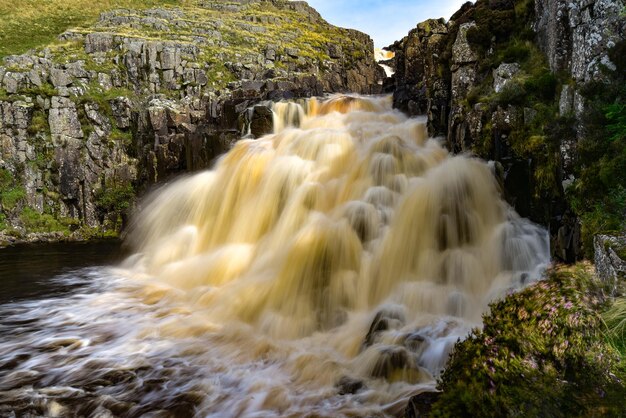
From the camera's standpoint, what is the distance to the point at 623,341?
13.0 ft

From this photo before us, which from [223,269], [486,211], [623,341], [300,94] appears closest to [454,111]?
[486,211]

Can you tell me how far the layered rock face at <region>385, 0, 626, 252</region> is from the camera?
9.08 metres

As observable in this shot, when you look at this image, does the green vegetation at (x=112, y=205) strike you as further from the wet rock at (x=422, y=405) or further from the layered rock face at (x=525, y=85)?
the wet rock at (x=422, y=405)

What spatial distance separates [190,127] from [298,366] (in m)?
24.5

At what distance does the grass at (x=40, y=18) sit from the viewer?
1597 inches

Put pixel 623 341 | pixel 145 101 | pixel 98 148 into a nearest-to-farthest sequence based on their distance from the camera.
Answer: pixel 623 341
pixel 98 148
pixel 145 101

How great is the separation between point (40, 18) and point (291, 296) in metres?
56.5

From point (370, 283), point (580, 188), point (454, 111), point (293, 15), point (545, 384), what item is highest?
point (293, 15)

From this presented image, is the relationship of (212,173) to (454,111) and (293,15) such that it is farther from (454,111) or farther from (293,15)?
(293,15)

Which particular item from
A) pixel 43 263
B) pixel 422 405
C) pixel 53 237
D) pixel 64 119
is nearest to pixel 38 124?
pixel 64 119

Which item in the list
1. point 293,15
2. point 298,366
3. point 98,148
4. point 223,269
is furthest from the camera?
point 293,15

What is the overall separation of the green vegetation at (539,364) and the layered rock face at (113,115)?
67.1 ft

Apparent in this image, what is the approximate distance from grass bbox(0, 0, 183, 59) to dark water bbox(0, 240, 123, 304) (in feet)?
87.5

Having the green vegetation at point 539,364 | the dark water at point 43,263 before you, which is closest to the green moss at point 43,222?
the dark water at point 43,263
